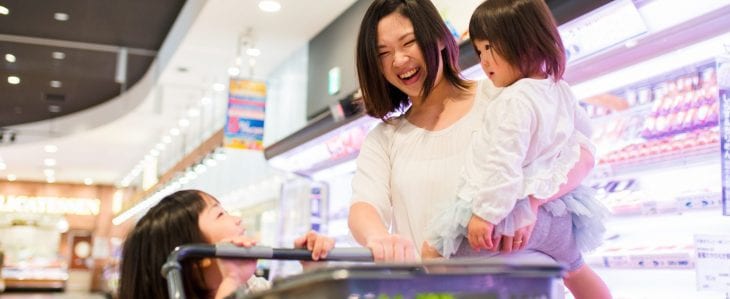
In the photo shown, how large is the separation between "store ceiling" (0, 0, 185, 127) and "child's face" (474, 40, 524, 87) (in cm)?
691

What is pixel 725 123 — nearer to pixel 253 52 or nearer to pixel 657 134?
pixel 657 134

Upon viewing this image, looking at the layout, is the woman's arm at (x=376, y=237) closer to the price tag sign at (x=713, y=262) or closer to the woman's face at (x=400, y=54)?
the woman's face at (x=400, y=54)

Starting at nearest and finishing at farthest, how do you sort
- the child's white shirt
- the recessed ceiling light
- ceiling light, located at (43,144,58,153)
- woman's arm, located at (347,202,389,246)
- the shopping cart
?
the shopping cart, the child's white shirt, woman's arm, located at (347,202,389,246), the recessed ceiling light, ceiling light, located at (43,144,58,153)

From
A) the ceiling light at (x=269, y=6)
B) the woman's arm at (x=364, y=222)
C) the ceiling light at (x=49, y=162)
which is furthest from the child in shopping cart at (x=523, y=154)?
the ceiling light at (x=49, y=162)

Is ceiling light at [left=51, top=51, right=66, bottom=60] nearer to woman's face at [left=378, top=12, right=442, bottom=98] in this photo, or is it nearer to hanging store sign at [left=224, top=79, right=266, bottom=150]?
hanging store sign at [left=224, top=79, right=266, bottom=150]

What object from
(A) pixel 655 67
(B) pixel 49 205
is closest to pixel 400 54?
(A) pixel 655 67

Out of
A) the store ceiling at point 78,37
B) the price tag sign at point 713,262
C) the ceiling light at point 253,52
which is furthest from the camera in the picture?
the store ceiling at point 78,37

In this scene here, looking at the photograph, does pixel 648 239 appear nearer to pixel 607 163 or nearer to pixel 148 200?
pixel 607 163

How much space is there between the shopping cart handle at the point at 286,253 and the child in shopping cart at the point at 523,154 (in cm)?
27

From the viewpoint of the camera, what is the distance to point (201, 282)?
5.09 feet

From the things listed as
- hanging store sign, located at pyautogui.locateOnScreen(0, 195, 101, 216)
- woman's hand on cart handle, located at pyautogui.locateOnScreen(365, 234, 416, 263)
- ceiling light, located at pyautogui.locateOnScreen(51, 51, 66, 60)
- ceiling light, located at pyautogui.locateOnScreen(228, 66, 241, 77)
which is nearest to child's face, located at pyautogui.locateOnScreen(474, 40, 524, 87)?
woman's hand on cart handle, located at pyautogui.locateOnScreen(365, 234, 416, 263)

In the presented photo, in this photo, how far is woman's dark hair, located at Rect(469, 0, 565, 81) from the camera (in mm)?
1608

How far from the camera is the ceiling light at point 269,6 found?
244 inches

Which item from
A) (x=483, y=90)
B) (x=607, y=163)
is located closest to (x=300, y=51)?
(x=607, y=163)
